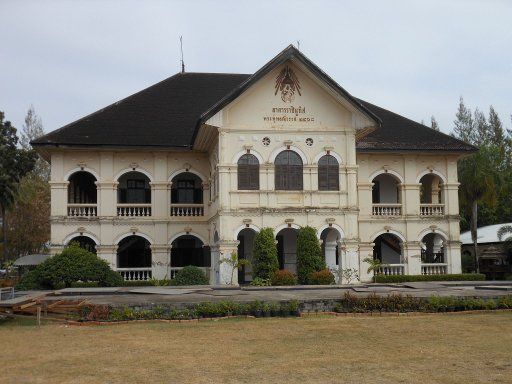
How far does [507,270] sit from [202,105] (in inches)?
777

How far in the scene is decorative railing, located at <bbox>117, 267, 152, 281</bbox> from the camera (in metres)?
30.1

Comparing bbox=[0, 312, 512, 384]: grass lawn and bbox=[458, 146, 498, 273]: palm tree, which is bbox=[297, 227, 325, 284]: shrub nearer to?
bbox=[0, 312, 512, 384]: grass lawn

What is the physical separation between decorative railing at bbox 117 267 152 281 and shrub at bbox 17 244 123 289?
322cm

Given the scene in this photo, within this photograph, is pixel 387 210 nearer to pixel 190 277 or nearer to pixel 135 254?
pixel 190 277

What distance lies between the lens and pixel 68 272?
25.5m

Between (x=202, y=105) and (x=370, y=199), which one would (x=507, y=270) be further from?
(x=202, y=105)

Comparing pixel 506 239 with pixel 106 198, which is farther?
pixel 506 239

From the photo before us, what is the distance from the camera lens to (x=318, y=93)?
90.4 feet

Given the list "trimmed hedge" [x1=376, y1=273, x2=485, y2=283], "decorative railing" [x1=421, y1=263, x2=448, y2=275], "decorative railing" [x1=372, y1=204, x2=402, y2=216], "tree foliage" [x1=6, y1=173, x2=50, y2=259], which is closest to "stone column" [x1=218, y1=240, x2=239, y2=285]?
"trimmed hedge" [x1=376, y1=273, x2=485, y2=283]

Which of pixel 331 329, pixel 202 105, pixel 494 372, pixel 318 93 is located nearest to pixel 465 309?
pixel 331 329

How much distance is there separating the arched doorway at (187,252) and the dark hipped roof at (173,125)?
15.5 ft

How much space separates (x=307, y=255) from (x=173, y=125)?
405 inches

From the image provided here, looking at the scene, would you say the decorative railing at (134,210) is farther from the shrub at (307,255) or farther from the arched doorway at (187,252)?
the shrub at (307,255)

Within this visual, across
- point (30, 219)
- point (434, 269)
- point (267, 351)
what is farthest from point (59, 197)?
point (267, 351)
